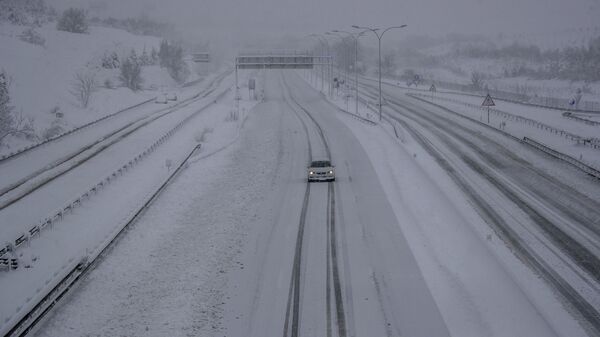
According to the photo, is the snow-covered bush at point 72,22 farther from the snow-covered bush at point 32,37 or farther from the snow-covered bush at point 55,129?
the snow-covered bush at point 55,129

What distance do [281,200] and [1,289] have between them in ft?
48.0

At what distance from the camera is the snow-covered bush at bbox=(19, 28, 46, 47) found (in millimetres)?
99188

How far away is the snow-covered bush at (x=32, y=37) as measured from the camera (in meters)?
99.2

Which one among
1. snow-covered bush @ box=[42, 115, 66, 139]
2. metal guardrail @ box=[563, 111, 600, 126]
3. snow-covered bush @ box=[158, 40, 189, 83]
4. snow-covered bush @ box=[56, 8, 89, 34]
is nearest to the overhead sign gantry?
snow-covered bush @ box=[42, 115, 66, 139]

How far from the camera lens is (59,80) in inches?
3307

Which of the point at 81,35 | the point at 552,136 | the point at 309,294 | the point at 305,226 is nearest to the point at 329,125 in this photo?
the point at 552,136

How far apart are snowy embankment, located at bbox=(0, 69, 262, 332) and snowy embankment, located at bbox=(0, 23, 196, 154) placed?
1443 centimetres

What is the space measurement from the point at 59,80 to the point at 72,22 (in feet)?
180

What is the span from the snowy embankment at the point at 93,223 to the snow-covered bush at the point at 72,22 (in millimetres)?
89981

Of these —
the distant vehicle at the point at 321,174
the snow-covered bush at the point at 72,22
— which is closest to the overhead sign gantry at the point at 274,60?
the distant vehicle at the point at 321,174

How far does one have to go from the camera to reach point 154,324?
16.8 m

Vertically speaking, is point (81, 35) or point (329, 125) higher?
point (81, 35)

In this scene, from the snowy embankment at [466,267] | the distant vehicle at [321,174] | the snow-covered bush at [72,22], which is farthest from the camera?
the snow-covered bush at [72,22]

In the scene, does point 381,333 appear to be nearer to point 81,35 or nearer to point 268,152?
point 268,152
